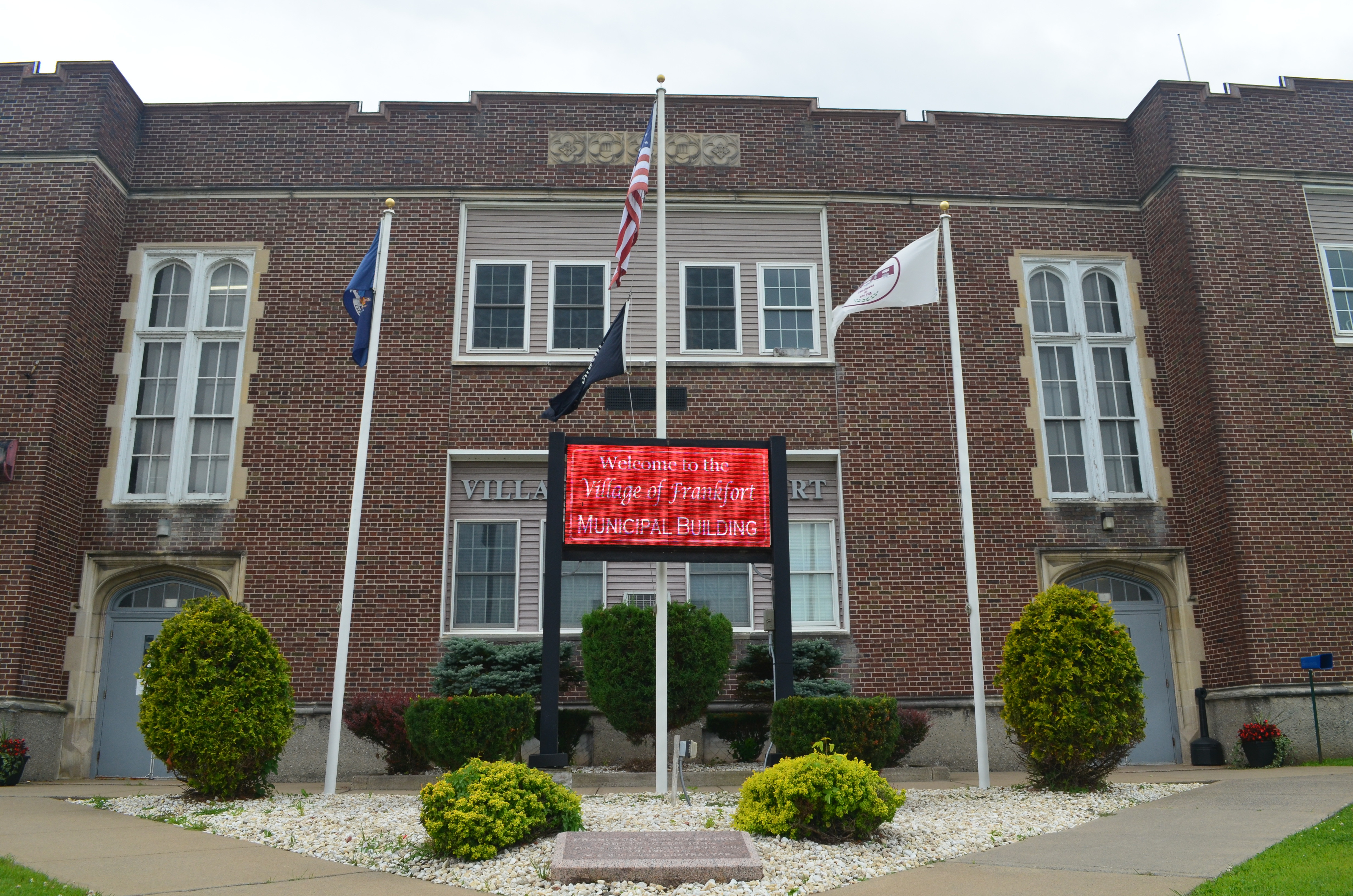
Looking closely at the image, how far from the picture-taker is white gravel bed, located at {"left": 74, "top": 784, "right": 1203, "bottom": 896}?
709cm

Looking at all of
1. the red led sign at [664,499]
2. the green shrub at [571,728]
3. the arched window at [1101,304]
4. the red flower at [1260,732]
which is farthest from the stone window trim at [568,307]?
the red flower at [1260,732]

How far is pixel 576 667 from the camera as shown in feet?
48.6

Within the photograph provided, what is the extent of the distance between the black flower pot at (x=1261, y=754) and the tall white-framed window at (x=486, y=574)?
10386mm

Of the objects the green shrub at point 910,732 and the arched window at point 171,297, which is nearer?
the green shrub at point 910,732

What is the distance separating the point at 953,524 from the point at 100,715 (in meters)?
12.9

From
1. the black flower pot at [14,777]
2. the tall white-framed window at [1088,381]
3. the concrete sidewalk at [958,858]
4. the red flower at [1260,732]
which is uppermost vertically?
the tall white-framed window at [1088,381]

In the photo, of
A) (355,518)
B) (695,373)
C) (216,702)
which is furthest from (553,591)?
(695,373)

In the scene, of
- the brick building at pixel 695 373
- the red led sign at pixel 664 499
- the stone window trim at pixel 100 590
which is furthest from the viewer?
the brick building at pixel 695 373

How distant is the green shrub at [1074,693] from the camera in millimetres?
10750

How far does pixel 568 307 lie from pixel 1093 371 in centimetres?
860

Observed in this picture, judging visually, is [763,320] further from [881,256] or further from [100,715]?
[100,715]

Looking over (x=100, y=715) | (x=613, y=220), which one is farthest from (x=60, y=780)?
(x=613, y=220)

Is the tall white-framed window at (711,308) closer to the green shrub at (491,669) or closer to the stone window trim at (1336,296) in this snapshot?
the green shrub at (491,669)

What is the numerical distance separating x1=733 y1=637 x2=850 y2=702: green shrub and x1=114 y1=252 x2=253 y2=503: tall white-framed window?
26.9 ft
